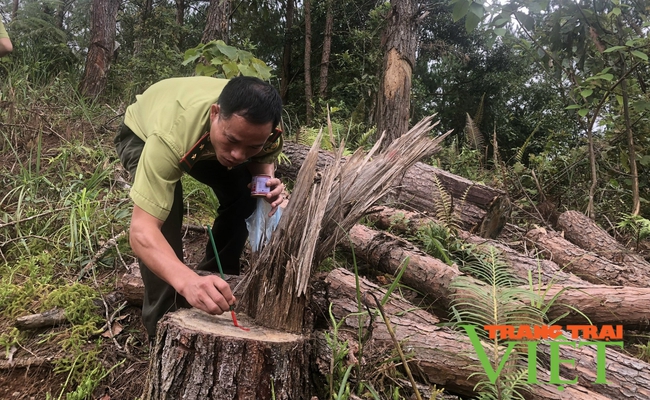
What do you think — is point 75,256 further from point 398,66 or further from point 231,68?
point 398,66

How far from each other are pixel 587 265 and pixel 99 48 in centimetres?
592

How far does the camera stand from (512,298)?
1.71 m

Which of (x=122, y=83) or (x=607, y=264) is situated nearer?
(x=607, y=264)

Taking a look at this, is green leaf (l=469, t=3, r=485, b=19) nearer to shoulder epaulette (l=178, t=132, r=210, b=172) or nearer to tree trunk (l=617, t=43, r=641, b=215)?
shoulder epaulette (l=178, t=132, r=210, b=172)

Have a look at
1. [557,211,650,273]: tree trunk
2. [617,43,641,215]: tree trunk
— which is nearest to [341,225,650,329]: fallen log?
[557,211,650,273]: tree trunk

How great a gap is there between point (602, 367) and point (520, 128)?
11.1m

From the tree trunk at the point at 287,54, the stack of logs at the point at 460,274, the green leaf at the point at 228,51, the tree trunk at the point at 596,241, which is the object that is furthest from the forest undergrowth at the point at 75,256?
the tree trunk at the point at 287,54

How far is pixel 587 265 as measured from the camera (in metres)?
3.06

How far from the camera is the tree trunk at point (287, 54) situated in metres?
9.51

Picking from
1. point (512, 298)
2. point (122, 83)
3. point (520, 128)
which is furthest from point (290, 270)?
point (520, 128)

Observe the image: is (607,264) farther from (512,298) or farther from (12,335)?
(12,335)

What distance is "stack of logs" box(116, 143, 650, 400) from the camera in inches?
71.7

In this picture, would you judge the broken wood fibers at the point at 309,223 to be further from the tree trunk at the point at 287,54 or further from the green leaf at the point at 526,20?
the tree trunk at the point at 287,54
